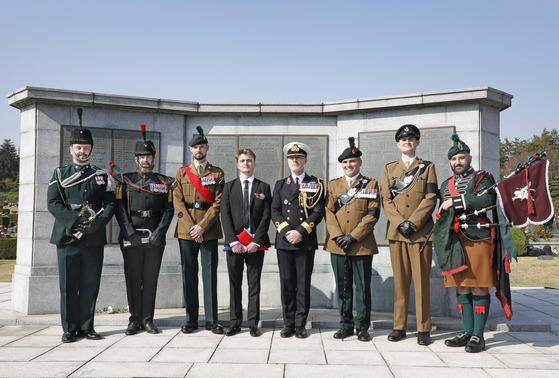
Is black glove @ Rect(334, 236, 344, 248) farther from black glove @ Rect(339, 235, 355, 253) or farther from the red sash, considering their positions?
the red sash

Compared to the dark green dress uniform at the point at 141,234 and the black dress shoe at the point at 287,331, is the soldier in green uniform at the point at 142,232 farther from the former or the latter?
the black dress shoe at the point at 287,331

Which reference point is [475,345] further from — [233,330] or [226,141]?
[226,141]

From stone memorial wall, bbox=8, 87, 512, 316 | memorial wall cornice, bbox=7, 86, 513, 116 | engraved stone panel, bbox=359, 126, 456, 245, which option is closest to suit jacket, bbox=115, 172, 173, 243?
stone memorial wall, bbox=8, 87, 512, 316

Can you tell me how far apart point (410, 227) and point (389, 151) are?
1.98 m

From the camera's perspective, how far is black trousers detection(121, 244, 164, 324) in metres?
5.18

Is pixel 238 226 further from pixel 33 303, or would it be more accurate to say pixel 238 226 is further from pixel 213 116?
pixel 33 303

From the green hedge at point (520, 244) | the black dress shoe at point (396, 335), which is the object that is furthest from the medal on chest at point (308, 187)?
the green hedge at point (520, 244)

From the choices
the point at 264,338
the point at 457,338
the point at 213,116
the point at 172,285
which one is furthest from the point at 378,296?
the point at 213,116

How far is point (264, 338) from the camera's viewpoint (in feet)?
16.0

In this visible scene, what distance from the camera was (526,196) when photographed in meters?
4.43

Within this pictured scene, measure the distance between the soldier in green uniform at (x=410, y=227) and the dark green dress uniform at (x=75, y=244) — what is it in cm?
333

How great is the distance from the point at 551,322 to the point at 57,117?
7.56 m

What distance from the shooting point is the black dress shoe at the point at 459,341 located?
463 centimetres

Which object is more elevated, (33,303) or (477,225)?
(477,225)
